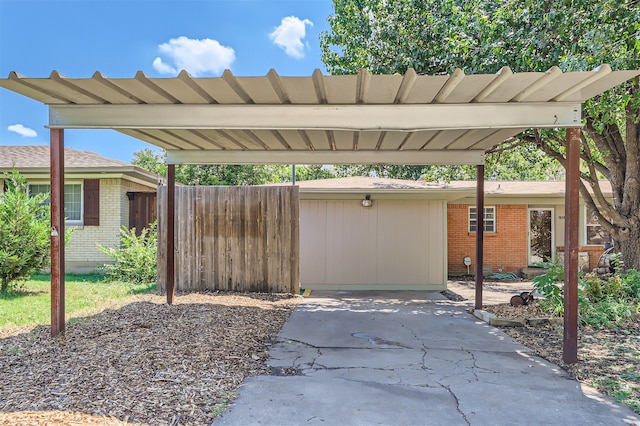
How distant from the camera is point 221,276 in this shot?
29.4 ft

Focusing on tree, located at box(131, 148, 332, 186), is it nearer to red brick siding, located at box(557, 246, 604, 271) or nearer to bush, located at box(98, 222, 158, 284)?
bush, located at box(98, 222, 158, 284)

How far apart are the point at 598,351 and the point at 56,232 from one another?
6454mm

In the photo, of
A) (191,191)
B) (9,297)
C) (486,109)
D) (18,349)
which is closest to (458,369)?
(486,109)

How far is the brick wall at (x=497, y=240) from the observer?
1332 centimetres

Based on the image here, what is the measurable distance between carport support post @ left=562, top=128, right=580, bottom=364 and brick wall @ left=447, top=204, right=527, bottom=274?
8824 millimetres

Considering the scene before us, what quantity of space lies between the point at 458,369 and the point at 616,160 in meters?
6.17

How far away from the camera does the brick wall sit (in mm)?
13320

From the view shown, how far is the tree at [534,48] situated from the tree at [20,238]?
23.1 ft

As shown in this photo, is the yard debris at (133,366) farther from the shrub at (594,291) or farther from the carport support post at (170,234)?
the shrub at (594,291)

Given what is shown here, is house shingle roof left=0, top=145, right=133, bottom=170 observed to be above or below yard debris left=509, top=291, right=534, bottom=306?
above

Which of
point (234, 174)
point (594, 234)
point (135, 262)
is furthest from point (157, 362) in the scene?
point (234, 174)

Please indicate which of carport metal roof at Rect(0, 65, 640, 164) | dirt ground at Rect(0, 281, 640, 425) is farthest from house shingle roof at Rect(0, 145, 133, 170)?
carport metal roof at Rect(0, 65, 640, 164)

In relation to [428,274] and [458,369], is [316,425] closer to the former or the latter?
[458,369]

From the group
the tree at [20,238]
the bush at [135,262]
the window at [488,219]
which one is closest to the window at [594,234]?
the window at [488,219]
